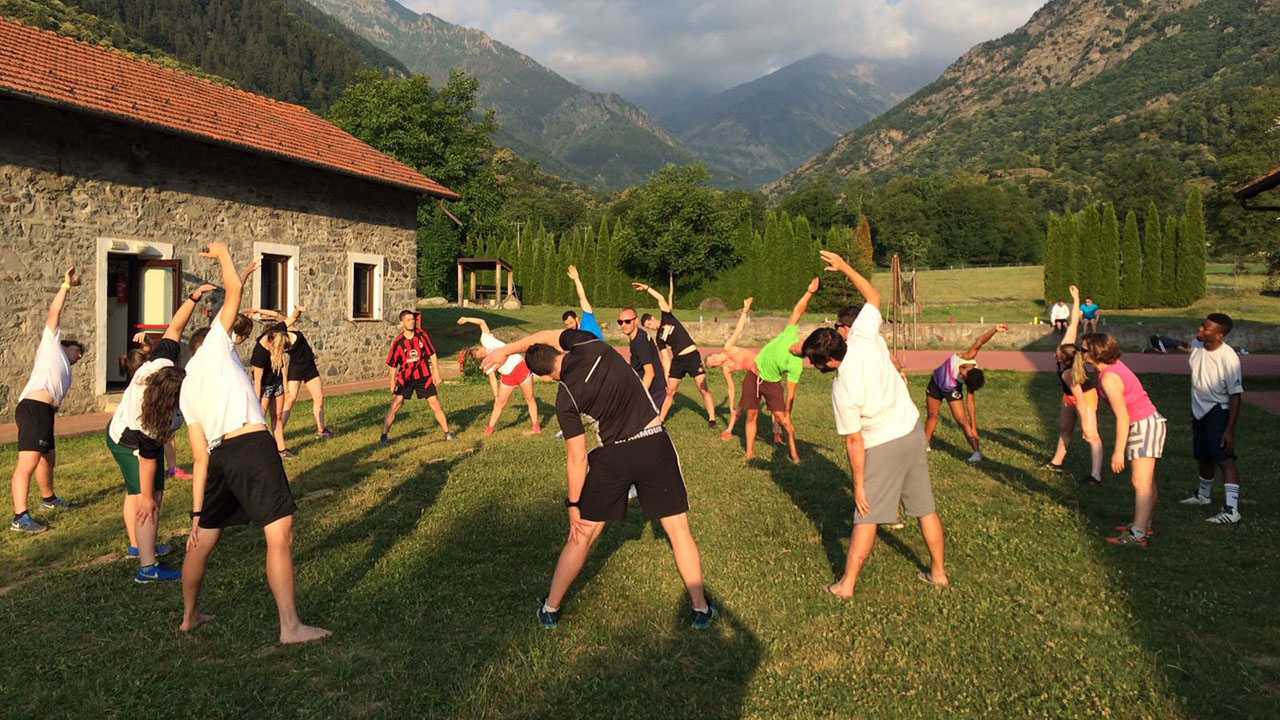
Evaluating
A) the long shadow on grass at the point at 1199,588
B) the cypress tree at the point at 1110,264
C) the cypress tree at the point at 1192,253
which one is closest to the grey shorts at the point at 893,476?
the long shadow on grass at the point at 1199,588

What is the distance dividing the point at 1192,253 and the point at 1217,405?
40.6 metres

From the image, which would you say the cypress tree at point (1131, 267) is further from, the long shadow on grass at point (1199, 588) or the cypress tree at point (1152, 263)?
the long shadow on grass at point (1199, 588)

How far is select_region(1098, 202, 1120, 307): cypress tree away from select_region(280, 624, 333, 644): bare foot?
4621 cm

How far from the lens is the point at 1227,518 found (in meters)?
6.39

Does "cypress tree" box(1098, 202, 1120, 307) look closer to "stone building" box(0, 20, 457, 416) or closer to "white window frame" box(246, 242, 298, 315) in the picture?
"stone building" box(0, 20, 457, 416)

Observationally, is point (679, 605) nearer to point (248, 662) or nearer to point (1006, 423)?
point (248, 662)

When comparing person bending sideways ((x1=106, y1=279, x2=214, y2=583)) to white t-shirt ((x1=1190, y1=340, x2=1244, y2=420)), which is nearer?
person bending sideways ((x1=106, y1=279, x2=214, y2=583))

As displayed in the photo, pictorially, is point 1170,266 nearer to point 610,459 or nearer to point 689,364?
point 689,364

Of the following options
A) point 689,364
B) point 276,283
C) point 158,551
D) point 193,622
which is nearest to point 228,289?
point 193,622

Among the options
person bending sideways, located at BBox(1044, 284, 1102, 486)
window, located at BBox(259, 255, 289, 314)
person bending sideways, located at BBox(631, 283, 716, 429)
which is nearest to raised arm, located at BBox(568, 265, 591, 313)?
person bending sideways, located at BBox(631, 283, 716, 429)

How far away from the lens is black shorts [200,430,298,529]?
4117 millimetres

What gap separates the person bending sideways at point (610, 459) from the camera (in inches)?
171

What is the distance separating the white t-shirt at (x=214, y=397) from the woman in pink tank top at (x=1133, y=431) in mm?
6031

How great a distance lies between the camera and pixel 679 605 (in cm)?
477
